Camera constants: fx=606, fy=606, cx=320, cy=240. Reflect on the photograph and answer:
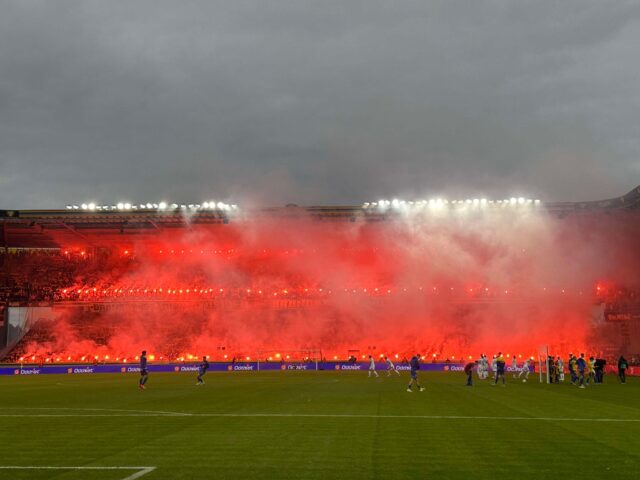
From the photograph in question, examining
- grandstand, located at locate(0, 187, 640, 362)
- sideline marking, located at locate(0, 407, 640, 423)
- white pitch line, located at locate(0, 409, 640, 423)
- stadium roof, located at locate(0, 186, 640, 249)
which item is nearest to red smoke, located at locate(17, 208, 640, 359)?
grandstand, located at locate(0, 187, 640, 362)

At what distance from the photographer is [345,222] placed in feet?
205

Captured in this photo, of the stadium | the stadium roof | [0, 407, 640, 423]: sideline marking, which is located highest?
the stadium roof

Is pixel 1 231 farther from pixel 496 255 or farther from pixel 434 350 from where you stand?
pixel 496 255

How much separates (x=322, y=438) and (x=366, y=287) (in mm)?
53251

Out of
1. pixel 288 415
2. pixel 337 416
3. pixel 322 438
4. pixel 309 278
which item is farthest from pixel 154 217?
pixel 322 438

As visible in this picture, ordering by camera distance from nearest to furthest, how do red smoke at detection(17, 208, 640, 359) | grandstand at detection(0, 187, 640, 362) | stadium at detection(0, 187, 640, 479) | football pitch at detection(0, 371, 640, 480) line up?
football pitch at detection(0, 371, 640, 480) → stadium at detection(0, 187, 640, 479) → grandstand at detection(0, 187, 640, 362) → red smoke at detection(17, 208, 640, 359)

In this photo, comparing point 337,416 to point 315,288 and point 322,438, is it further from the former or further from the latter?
point 315,288

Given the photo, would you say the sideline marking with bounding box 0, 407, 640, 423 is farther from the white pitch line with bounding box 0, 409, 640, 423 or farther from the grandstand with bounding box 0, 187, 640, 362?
the grandstand with bounding box 0, 187, 640, 362

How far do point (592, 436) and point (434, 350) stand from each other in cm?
4904

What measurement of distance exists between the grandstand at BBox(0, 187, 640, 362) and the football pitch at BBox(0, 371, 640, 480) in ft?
127

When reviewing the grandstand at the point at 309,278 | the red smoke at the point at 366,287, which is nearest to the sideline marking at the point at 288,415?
the grandstand at the point at 309,278

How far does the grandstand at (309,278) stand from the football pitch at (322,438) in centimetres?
3875

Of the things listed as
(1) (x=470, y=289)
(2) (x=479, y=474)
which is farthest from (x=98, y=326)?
(2) (x=479, y=474)

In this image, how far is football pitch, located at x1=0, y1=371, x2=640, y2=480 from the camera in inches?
368
